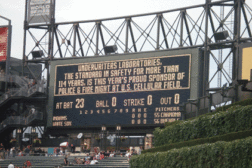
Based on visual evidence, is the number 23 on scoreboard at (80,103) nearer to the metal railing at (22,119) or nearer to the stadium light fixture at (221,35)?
the metal railing at (22,119)

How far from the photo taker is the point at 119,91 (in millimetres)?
45688

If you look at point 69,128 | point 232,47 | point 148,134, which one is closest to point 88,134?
point 69,128

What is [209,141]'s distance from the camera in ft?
60.8

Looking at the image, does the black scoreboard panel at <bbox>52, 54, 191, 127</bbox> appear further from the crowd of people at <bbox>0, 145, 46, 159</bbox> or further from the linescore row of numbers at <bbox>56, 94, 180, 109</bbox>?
the crowd of people at <bbox>0, 145, 46, 159</bbox>

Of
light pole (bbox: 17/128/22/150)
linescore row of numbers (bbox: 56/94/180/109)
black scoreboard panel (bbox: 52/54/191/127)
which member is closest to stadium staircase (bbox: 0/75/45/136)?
light pole (bbox: 17/128/22/150)

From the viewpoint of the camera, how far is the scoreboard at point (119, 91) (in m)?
42.9

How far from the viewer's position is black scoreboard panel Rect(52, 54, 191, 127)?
4284 cm

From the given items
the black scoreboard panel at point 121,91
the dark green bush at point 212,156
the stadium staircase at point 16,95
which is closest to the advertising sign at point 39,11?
the stadium staircase at point 16,95

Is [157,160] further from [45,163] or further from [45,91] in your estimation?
[45,91]

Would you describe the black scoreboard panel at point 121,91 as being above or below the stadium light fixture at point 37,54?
below

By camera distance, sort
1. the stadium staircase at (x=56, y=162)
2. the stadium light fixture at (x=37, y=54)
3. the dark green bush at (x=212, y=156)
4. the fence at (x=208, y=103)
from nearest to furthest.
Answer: the dark green bush at (x=212, y=156) → the fence at (x=208, y=103) → the stadium staircase at (x=56, y=162) → the stadium light fixture at (x=37, y=54)

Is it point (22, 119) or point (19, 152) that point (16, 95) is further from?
point (19, 152)

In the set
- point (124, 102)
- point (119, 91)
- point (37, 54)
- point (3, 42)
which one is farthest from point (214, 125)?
point (3, 42)

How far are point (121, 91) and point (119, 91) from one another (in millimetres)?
207
